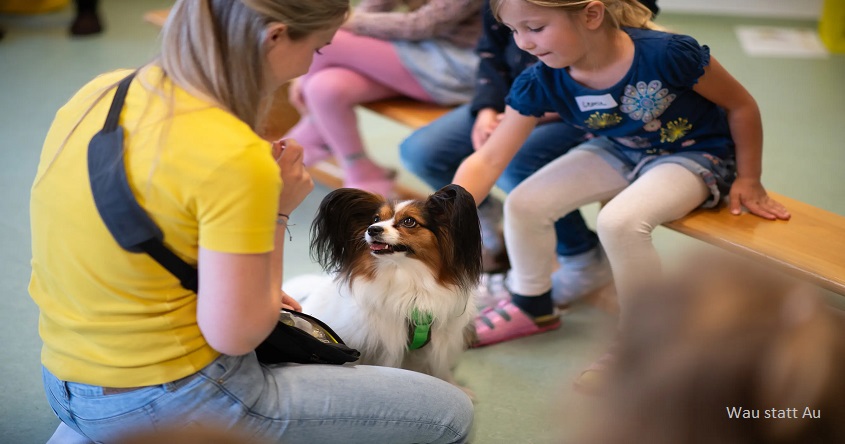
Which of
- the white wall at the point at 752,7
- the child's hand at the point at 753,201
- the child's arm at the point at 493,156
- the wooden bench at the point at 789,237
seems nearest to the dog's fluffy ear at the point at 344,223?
the child's arm at the point at 493,156

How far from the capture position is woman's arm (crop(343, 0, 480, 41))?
2.96 m

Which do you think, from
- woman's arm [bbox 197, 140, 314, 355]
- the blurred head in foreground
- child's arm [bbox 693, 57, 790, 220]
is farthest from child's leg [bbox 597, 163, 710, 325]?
the blurred head in foreground

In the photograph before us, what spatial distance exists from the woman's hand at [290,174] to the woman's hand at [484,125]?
1.11 m

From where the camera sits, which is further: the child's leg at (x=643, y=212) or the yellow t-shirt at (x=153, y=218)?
the child's leg at (x=643, y=212)

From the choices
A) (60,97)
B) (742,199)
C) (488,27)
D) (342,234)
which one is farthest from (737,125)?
(60,97)

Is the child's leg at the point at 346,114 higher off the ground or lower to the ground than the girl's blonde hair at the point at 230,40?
lower

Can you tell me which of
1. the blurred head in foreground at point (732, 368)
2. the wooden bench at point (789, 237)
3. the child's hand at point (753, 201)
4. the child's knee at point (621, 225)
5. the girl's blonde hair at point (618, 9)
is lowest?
the child's knee at point (621, 225)

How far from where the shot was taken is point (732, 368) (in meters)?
0.74

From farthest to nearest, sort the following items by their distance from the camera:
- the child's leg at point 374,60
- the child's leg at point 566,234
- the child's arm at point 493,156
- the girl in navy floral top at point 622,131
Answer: the child's leg at point 374,60 → the child's leg at point 566,234 → the child's arm at point 493,156 → the girl in navy floral top at point 622,131

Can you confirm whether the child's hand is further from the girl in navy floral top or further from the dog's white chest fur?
the dog's white chest fur

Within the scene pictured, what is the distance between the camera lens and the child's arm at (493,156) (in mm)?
2375

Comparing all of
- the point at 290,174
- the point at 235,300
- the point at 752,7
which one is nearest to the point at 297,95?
the point at 290,174

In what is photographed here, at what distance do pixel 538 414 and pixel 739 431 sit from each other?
162 centimetres

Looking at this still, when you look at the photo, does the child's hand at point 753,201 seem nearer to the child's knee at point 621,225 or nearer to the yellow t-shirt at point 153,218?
the child's knee at point 621,225
